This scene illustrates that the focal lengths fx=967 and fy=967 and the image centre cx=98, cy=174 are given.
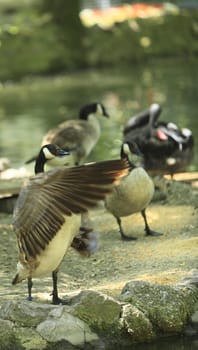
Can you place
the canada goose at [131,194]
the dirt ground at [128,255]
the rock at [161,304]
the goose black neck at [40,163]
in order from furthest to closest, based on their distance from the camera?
the canada goose at [131,194] < the goose black neck at [40,163] < the dirt ground at [128,255] < the rock at [161,304]

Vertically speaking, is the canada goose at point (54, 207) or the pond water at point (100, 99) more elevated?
the canada goose at point (54, 207)

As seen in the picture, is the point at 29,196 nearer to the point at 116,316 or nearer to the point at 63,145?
the point at 116,316

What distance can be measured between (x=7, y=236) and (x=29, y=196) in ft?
10.1

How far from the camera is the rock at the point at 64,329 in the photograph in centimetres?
629

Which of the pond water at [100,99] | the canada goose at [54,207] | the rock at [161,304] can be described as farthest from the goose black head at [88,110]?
the rock at [161,304]

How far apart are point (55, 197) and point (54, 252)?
60 cm

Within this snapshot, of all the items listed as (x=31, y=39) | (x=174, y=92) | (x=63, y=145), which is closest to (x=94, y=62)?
(x=31, y=39)

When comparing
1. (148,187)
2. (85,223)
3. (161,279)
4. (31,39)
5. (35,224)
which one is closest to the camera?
(35,224)

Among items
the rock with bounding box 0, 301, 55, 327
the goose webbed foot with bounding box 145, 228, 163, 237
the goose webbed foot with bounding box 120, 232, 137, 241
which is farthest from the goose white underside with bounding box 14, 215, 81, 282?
the goose webbed foot with bounding box 145, 228, 163, 237

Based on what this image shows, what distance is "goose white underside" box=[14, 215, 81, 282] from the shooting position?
645 cm

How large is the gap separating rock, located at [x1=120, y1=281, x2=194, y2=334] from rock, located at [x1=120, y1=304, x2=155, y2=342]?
9 cm

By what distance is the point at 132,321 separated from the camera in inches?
252

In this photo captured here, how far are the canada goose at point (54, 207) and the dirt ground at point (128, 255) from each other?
0.63m

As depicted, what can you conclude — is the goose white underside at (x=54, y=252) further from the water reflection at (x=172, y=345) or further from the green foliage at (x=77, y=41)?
the green foliage at (x=77, y=41)
